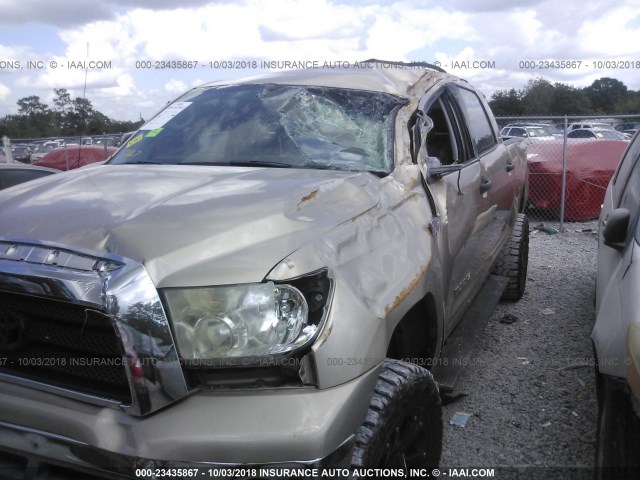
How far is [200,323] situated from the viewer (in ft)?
6.04

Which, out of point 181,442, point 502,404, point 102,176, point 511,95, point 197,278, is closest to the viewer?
point 181,442

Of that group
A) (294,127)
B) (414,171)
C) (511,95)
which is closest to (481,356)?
(414,171)

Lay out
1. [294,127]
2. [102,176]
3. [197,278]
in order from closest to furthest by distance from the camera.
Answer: [197,278]
[102,176]
[294,127]

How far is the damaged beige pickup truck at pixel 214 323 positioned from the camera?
176 cm

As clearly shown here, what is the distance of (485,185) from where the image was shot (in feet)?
Answer: 13.1

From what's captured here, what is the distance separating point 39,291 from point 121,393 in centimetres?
40

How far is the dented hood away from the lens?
1.88m

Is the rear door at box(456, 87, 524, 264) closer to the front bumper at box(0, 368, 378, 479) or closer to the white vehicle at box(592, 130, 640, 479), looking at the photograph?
the white vehicle at box(592, 130, 640, 479)

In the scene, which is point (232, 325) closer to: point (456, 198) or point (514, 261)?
point (456, 198)

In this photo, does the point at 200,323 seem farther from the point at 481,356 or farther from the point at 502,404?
the point at 481,356

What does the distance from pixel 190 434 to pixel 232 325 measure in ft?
1.10

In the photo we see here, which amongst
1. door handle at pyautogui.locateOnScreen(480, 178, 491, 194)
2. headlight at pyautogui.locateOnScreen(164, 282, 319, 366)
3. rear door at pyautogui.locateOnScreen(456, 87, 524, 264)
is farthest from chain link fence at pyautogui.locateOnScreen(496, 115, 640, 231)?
headlight at pyautogui.locateOnScreen(164, 282, 319, 366)

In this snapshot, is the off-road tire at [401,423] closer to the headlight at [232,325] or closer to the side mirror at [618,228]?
the headlight at [232,325]

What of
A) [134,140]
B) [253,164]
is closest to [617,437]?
[253,164]
